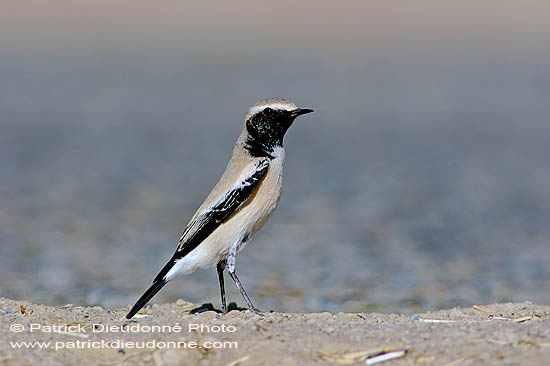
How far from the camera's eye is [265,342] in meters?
6.08

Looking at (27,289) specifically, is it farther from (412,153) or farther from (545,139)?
(545,139)

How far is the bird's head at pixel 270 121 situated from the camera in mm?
8344

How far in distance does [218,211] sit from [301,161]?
12638 mm

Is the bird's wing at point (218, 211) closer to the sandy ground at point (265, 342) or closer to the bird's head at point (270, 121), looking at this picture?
the bird's head at point (270, 121)

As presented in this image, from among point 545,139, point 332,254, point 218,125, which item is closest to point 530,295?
point 332,254

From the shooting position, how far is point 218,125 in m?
24.8

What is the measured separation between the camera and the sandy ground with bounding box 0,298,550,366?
19.1 ft

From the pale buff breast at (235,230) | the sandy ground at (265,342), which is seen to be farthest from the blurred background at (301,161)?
the sandy ground at (265,342)

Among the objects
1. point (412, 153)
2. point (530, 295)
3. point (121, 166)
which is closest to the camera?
point (530, 295)

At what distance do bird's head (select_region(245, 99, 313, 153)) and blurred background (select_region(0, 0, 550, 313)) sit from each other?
2112mm

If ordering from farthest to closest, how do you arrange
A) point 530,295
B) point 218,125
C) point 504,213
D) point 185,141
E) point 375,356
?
point 218,125
point 185,141
point 504,213
point 530,295
point 375,356

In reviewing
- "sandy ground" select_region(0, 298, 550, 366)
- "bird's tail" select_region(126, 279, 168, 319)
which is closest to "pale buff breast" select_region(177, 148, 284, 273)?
"bird's tail" select_region(126, 279, 168, 319)

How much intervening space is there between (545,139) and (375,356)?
17.6m

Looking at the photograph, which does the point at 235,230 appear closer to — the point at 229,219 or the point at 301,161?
the point at 229,219
